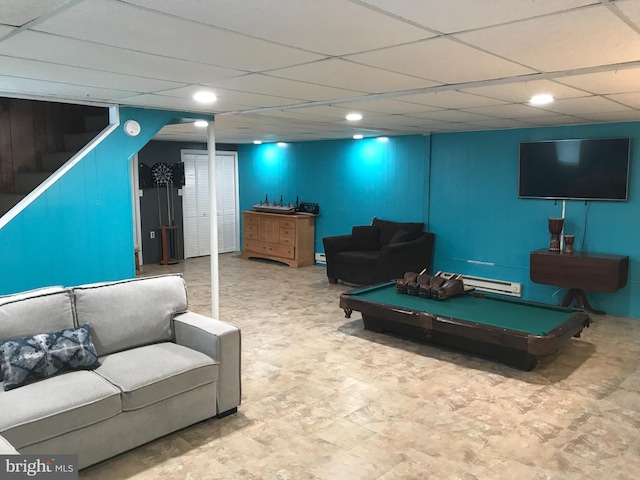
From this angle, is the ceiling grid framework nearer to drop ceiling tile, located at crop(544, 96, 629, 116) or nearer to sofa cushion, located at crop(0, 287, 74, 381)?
drop ceiling tile, located at crop(544, 96, 629, 116)

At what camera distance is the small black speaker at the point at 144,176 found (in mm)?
8955

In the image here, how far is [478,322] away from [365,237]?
3625 millimetres

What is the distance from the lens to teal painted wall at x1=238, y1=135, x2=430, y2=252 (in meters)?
7.80

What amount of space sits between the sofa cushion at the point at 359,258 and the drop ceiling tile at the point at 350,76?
3578mm

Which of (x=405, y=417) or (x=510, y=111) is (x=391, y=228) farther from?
(x=405, y=417)

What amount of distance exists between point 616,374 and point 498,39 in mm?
3225

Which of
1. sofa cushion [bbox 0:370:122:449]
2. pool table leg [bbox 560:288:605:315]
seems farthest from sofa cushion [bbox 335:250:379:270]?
sofa cushion [bbox 0:370:122:449]

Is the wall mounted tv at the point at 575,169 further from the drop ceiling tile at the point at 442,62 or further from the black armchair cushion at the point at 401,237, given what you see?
the drop ceiling tile at the point at 442,62

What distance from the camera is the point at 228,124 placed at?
6.36 m

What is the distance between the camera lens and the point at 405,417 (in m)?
3.45

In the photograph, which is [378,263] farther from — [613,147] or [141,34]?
[141,34]

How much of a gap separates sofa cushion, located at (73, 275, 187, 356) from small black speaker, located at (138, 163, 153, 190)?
Result: 5776 mm

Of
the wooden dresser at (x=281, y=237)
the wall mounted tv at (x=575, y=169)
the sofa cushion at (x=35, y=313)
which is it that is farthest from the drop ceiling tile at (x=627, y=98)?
the wooden dresser at (x=281, y=237)

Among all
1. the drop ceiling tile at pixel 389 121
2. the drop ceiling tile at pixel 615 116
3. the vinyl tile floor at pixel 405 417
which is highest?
the drop ceiling tile at pixel 389 121
